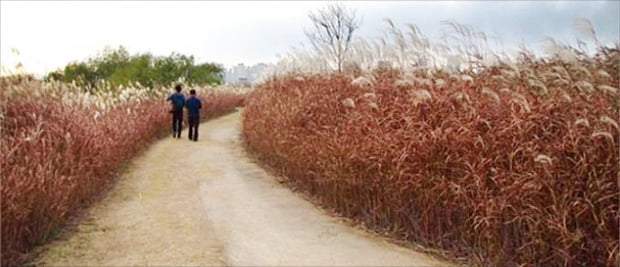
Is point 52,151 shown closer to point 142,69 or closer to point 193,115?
point 193,115

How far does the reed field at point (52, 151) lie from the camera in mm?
5922

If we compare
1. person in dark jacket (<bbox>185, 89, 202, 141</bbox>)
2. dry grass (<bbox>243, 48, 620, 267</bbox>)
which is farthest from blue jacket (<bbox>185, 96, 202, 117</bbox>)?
dry grass (<bbox>243, 48, 620, 267</bbox>)

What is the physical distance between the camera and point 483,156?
5699 millimetres

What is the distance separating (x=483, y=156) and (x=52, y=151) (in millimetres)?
5404

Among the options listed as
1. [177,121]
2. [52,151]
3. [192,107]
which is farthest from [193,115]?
[52,151]

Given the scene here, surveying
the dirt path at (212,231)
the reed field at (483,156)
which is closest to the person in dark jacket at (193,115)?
the dirt path at (212,231)

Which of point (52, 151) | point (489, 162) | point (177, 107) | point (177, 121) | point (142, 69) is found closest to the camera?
point (489, 162)

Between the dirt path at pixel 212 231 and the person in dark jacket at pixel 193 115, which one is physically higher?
the person in dark jacket at pixel 193 115

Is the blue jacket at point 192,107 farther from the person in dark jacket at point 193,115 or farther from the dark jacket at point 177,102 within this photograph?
the dark jacket at point 177,102

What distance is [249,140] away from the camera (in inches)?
561

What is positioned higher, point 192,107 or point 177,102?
point 177,102

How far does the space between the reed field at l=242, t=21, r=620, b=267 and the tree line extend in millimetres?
26818

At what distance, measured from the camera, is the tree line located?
40000 millimetres

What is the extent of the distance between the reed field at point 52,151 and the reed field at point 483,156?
327 cm
